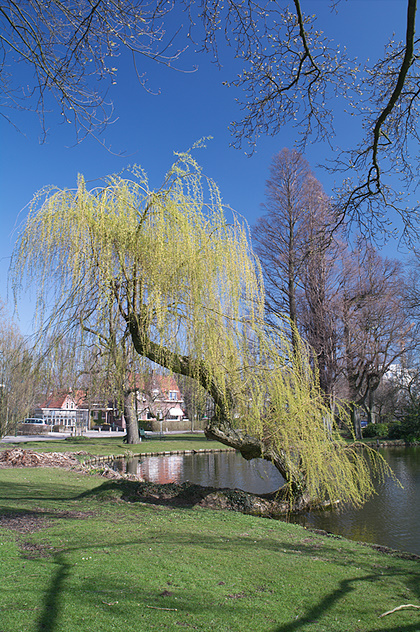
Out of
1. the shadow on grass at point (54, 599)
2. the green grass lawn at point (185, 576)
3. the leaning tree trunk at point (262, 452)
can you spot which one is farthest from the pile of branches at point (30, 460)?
the shadow on grass at point (54, 599)

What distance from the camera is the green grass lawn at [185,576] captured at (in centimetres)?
304

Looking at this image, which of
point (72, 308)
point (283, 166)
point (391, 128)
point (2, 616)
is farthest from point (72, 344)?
point (283, 166)

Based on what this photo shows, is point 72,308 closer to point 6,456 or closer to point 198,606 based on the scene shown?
point 198,606

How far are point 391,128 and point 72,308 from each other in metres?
4.55

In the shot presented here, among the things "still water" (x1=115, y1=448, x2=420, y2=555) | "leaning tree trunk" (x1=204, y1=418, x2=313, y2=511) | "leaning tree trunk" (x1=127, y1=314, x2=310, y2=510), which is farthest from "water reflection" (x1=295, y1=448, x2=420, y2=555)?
"leaning tree trunk" (x1=127, y1=314, x2=310, y2=510)

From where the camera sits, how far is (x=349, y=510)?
9258 millimetres

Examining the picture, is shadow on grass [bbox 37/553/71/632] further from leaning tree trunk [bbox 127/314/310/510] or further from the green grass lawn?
leaning tree trunk [bbox 127/314/310/510]

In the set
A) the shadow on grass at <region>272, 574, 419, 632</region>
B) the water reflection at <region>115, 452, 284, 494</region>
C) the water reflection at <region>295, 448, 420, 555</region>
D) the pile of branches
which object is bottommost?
the water reflection at <region>115, 452, 284, 494</region>

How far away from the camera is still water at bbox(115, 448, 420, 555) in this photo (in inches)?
298

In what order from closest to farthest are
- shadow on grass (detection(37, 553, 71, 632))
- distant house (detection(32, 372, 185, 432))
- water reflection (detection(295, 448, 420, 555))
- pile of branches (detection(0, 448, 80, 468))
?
shadow on grass (detection(37, 553, 71, 632))
water reflection (detection(295, 448, 420, 555))
pile of branches (detection(0, 448, 80, 468))
distant house (detection(32, 372, 185, 432))

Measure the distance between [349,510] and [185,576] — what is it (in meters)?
6.57

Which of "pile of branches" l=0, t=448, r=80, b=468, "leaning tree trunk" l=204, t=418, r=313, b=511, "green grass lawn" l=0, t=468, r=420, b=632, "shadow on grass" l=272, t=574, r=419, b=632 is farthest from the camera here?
"pile of branches" l=0, t=448, r=80, b=468

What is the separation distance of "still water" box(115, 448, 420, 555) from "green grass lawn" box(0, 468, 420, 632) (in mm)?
1674

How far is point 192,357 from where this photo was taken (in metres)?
5.82
